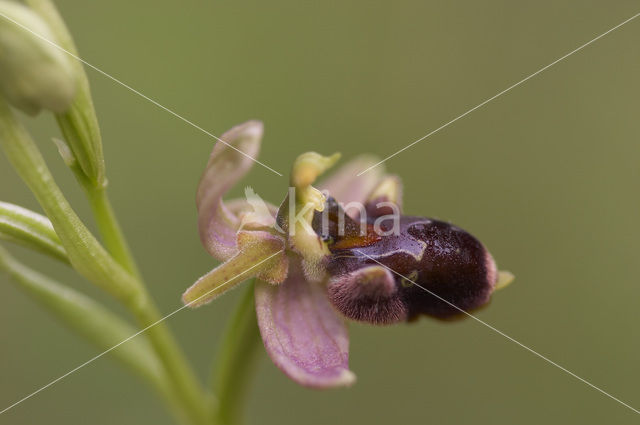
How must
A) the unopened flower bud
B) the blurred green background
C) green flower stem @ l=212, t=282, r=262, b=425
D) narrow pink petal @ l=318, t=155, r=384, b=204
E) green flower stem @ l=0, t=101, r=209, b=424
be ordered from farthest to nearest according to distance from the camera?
the blurred green background, narrow pink petal @ l=318, t=155, r=384, b=204, green flower stem @ l=212, t=282, r=262, b=425, green flower stem @ l=0, t=101, r=209, b=424, the unopened flower bud

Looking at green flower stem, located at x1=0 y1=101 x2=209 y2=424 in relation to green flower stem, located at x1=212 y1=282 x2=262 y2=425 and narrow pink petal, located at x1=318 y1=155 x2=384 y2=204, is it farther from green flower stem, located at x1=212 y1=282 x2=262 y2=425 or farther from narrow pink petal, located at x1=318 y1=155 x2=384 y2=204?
narrow pink petal, located at x1=318 y1=155 x2=384 y2=204

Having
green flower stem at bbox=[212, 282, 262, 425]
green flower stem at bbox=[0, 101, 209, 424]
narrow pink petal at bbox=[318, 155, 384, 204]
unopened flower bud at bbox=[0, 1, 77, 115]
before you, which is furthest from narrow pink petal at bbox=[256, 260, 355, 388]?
unopened flower bud at bbox=[0, 1, 77, 115]

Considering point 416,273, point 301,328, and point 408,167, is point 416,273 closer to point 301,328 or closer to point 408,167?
point 301,328

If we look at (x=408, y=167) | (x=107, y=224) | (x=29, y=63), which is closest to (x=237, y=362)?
(x=107, y=224)

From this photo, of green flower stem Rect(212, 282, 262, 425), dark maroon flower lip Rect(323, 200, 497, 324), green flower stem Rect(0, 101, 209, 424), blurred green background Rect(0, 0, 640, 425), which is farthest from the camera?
blurred green background Rect(0, 0, 640, 425)

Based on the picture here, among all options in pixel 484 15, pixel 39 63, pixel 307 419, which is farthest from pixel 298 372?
pixel 484 15

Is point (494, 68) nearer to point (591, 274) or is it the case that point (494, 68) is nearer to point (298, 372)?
point (591, 274)
